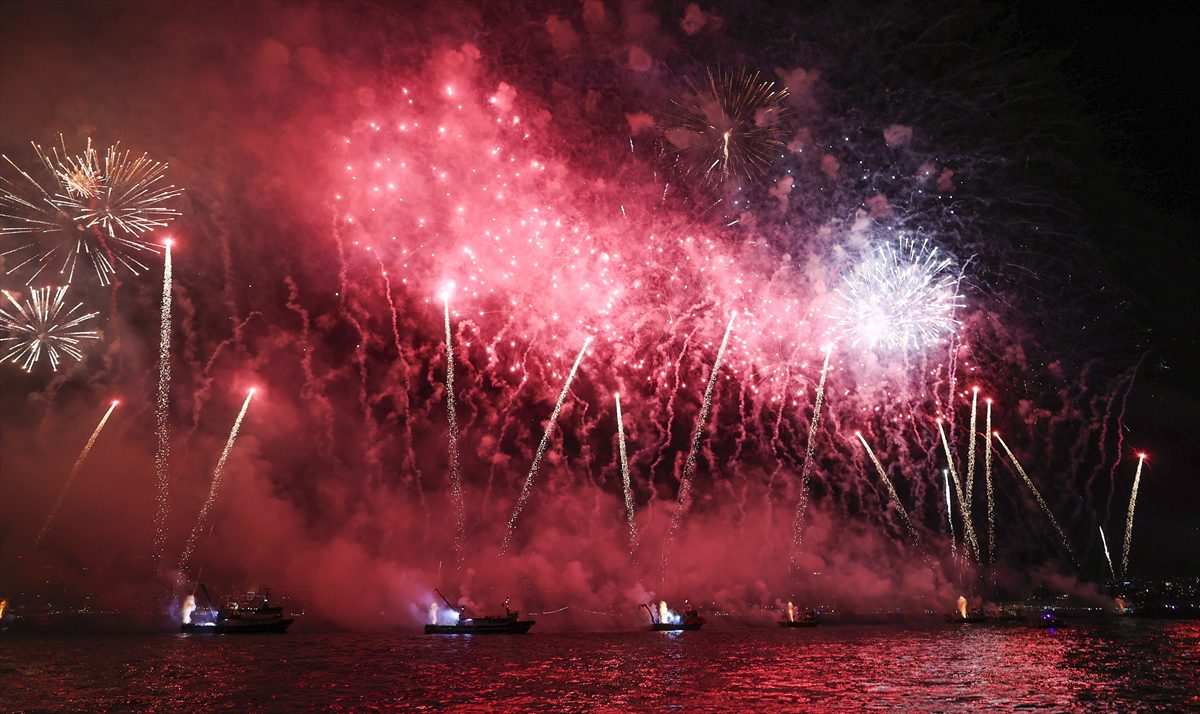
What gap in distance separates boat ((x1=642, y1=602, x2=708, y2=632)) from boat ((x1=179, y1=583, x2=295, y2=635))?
145 ft

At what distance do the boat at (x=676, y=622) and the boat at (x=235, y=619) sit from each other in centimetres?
4435

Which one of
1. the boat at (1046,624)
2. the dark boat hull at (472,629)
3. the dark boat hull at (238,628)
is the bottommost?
the boat at (1046,624)

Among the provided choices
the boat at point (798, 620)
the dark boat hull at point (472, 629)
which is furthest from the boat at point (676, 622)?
the dark boat hull at point (472, 629)

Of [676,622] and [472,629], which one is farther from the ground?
[472,629]

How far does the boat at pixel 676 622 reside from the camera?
96812mm

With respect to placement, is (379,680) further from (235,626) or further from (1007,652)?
(235,626)

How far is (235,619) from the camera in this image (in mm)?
88125

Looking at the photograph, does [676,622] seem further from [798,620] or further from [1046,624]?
[1046,624]

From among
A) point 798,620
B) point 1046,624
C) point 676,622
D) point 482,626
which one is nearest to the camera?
point 482,626

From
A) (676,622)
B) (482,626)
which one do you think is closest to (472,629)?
(482,626)

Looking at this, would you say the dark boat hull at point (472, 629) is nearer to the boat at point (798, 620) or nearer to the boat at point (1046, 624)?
the boat at point (798, 620)

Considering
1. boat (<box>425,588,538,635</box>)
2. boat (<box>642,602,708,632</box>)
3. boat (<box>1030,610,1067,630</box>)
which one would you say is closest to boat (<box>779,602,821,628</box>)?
boat (<box>642,602,708,632</box>)

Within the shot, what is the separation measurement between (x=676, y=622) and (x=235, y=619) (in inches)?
2088

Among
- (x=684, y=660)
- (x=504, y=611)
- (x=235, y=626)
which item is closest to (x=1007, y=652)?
(x=684, y=660)
